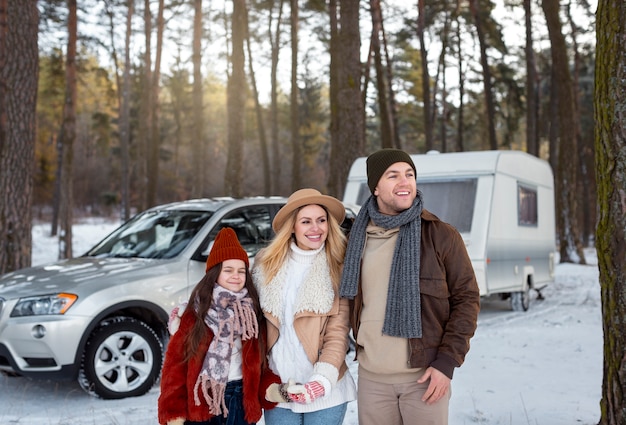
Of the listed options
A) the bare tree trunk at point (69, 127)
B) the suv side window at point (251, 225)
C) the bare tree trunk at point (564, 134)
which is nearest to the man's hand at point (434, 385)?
the suv side window at point (251, 225)

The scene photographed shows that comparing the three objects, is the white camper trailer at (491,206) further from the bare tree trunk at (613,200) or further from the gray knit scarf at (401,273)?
the gray knit scarf at (401,273)

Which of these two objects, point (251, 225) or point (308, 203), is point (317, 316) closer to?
point (308, 203)

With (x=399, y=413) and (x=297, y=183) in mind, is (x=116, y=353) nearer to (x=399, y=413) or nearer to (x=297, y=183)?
(x=399, y=413)

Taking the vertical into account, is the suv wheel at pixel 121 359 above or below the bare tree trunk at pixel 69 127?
below

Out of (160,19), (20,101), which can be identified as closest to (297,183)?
(160,19)

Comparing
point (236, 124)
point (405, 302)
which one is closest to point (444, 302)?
point (405, 302)

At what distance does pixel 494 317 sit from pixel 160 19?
52.5 ft

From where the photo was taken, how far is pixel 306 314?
2.85m

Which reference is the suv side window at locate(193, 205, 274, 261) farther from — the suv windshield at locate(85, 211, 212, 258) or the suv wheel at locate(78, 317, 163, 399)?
the suv wheel at locate(78, 317, 163, 399)

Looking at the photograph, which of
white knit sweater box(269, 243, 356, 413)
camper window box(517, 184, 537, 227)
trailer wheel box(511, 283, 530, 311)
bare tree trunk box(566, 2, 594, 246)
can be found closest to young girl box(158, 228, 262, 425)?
white knit sweater box(269, 243, 356, 413)

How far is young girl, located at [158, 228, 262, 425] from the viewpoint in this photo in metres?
2.88

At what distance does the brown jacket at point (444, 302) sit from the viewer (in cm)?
269

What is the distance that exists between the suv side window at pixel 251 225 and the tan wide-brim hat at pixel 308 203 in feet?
11.4

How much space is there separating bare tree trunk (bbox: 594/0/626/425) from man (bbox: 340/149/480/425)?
1275 millimetres
